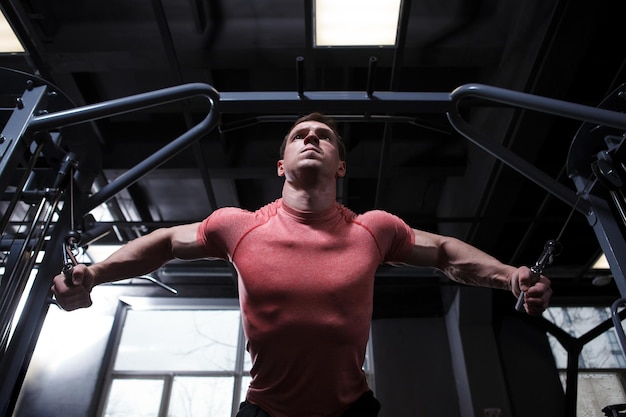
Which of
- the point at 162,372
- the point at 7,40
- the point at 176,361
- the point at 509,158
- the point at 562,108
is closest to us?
the point at 562,108

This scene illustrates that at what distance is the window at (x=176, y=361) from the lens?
5.11 metres

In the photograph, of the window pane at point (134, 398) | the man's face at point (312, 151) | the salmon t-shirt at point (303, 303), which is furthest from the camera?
the window pane at point (134, 398)

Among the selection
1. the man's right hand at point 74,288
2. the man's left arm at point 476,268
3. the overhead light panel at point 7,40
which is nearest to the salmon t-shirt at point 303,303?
the man's left arm at point 476,268

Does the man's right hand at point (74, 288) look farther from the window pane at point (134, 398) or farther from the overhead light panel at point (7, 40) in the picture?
the window pane at point (134, 398)

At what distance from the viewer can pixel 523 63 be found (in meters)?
3.02

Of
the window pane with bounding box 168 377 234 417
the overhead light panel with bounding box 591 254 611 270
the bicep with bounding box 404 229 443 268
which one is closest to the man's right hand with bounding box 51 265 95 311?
the bicep with bounding box 404 229 443 268

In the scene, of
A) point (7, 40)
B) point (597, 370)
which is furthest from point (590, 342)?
point (7, 40)

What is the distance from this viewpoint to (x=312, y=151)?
4.50 feet

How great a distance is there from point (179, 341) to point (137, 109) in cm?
451

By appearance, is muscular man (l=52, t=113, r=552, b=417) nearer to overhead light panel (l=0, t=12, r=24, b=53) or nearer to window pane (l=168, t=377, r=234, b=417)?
overhead light panel (l=0, t=12, r=24, b=53)

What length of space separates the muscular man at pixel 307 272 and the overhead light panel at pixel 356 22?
154 cm

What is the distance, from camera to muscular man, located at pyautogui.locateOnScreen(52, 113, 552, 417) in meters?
1.12

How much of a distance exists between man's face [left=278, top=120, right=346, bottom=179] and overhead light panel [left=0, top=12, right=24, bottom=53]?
243cm

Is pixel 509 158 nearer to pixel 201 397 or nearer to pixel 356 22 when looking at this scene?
pixel 356 22
